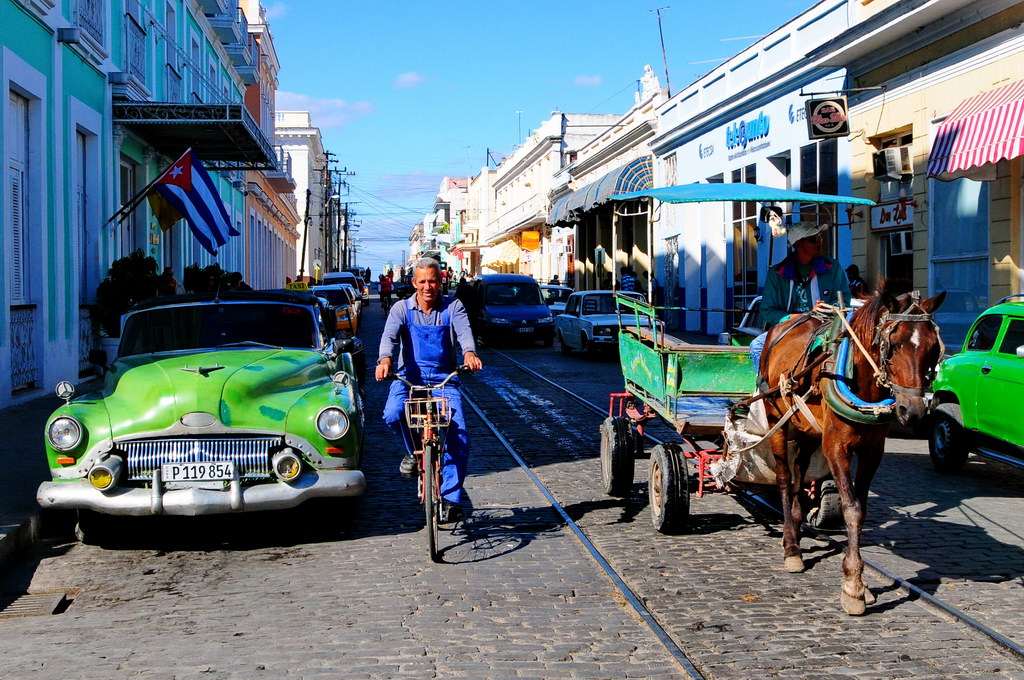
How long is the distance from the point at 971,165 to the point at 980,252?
2.30 meters

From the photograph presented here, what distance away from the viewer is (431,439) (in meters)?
6.46

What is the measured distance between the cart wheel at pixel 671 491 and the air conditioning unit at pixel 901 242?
12.2 meters

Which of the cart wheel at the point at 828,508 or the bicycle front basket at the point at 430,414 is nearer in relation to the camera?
the bicycle front basket at the point at 430,414

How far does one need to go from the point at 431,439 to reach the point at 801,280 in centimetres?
307

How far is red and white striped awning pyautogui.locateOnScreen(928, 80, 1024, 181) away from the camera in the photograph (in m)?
12.9

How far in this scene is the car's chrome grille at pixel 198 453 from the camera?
6.39 m

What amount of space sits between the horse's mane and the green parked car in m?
3.60

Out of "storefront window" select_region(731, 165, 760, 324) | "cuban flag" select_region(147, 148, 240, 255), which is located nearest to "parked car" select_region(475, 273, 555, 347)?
"storefront window" select_region(731, 165, 760, 324)

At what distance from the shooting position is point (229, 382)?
22.1 feet

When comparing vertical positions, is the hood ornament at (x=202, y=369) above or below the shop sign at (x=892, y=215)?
below

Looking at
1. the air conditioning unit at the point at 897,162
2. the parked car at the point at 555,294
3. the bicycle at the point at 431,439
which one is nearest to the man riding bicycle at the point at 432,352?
the bicycle at the point at 431,439

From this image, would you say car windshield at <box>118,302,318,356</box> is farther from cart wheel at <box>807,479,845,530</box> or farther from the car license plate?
cart wheel at <box>807,479,845,530</box>

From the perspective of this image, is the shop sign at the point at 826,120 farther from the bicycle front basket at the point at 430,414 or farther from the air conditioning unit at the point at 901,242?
the bicycle front basket at the point at 430,414

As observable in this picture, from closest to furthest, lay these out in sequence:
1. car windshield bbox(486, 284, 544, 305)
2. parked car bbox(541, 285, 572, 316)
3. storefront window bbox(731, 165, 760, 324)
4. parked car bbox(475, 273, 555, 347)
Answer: storefront window bbox(731, 165, 760, 324)
parked car bbox(475, 273, 555, 347)
car windshield bbox(486, 284, 544, 305)
parked car bbox(541, 285, 572, 316)
